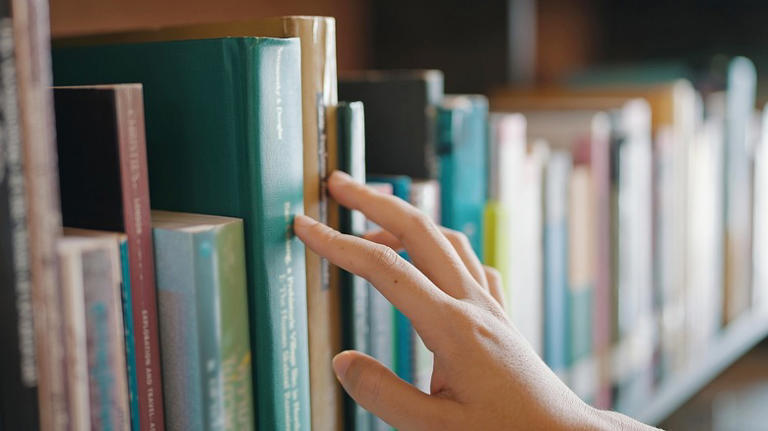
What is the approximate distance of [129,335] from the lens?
47 cm

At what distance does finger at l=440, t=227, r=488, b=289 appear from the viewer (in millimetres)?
603

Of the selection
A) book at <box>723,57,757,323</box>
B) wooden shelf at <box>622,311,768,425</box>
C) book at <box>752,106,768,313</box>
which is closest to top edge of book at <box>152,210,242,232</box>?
wooden shelf at <box>622,311,768,425</box>

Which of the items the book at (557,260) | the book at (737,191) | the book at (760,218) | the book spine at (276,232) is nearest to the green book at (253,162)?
the book spine at (276,232)

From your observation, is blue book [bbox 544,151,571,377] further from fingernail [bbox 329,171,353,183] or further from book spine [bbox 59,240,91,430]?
book spine [bbox 59,240,91,430]

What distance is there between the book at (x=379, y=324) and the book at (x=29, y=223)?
0.27 m

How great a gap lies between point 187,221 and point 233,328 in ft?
0.25

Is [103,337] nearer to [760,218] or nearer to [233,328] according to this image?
[233,328]

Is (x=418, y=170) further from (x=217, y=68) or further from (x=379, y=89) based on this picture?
(x=217, y=68)

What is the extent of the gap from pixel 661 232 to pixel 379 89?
52 cm

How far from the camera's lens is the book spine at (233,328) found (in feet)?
1.60

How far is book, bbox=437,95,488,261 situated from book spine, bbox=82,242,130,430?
35 cm

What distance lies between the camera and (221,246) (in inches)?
19.1

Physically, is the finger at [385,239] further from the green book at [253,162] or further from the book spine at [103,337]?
the book spine at [103,337]

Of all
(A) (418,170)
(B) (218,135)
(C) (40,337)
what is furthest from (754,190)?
(C) (40,337)
